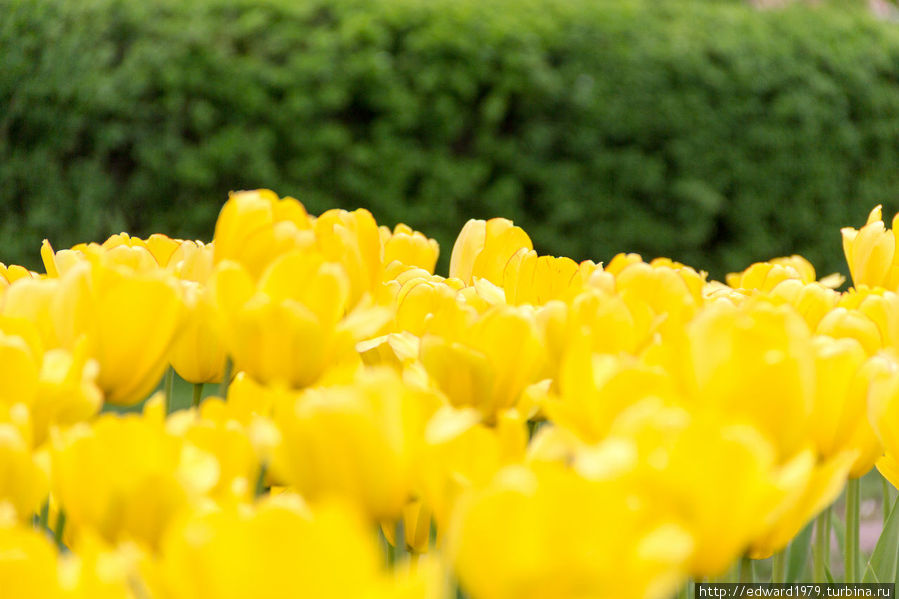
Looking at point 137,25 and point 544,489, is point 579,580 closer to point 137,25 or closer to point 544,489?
point 544,489

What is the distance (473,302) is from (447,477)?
339mm

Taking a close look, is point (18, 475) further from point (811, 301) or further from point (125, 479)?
point (811, 301)

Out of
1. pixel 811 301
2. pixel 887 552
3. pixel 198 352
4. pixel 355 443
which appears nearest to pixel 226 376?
pixel 198 352

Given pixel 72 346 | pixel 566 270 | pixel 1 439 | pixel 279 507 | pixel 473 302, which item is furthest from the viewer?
pixel 566 270

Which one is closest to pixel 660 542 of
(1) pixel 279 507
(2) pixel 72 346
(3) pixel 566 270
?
(1) pixel 279 507

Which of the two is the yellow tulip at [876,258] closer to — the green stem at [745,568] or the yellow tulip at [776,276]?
the yellow tulip at [776,276]

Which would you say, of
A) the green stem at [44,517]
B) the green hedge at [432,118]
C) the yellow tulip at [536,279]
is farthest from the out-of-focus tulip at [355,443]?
the green hedge at [432,118]

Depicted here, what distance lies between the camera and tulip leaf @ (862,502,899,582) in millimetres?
935

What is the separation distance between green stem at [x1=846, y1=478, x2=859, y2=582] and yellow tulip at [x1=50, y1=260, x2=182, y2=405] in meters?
0.49

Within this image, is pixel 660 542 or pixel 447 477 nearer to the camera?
pixel 660 542

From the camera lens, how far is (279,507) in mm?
389

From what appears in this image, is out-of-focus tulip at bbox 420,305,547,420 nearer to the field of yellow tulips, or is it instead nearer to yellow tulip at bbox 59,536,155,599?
the field of yellow tulips

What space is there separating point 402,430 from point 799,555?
0.83m

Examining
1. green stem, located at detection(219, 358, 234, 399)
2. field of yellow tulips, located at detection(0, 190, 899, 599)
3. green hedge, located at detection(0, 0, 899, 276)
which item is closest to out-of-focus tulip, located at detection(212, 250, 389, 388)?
field of yellow tulips, located at detection(0, 190, 899, 599)
